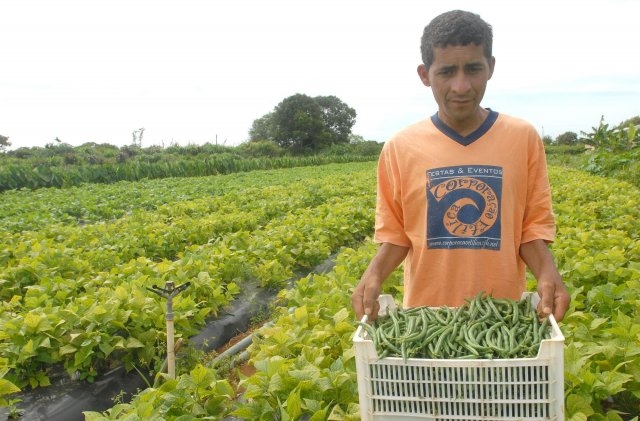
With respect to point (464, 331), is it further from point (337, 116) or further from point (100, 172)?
point (337, 116)

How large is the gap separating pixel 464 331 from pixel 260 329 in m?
2.17

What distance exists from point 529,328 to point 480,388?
16.0 inches

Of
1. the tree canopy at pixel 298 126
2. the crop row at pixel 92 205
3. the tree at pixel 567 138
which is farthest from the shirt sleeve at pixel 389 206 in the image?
the tree at pixel 567 138

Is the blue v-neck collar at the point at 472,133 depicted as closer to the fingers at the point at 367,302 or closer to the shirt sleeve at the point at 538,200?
the shirt sleeve at the point at 538,200

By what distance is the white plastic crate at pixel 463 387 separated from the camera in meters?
1.63

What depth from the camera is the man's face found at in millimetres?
2232

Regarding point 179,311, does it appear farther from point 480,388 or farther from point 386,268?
point 480,388

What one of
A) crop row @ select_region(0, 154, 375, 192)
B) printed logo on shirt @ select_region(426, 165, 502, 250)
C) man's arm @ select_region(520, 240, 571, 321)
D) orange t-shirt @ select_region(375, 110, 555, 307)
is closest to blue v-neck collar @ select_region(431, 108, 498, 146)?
orange t-shirt @ select_region(375, 110, 555, 307)

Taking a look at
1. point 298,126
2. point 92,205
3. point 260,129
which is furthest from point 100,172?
point 260,129

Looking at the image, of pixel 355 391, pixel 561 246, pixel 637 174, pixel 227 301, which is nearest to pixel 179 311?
pixel 227 301

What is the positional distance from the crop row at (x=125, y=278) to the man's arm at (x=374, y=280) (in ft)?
7.74

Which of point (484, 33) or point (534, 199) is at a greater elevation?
point (484, 33)

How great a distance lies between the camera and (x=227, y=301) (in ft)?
17.9

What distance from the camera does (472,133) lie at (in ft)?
7.77
